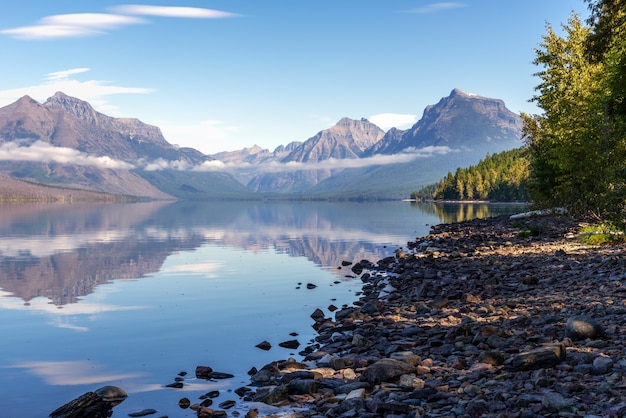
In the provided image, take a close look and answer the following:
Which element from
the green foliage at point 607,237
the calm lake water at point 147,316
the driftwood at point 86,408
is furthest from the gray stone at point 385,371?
the green foliage at point 607,237

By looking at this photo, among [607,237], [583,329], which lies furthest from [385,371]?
[607,237]

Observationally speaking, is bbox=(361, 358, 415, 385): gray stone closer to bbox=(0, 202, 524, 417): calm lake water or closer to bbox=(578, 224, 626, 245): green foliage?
bbox=(0, 202, 524, 417): calm lake water

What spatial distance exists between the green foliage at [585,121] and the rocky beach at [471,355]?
859cm

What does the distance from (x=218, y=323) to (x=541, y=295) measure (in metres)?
14.3

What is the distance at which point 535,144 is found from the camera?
67312 mm

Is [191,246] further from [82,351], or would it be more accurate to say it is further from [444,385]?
[444,385]

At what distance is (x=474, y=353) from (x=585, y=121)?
36128 mm

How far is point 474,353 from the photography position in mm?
15320

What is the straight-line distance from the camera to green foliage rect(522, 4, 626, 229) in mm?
32438

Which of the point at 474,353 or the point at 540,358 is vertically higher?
the point at 540,358

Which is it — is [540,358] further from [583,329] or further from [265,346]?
[265,346]

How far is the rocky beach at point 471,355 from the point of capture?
11.3m

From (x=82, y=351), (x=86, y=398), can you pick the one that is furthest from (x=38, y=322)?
(x=86, y=398)

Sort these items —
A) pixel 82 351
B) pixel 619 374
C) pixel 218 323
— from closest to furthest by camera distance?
pixel 619 374
pixel 82 351
pixel 218 323
